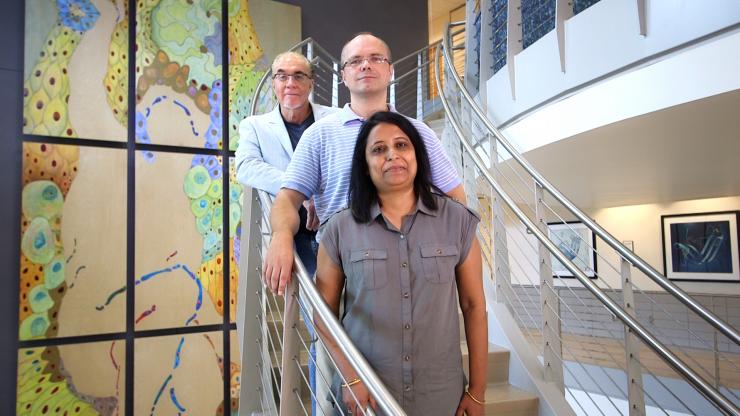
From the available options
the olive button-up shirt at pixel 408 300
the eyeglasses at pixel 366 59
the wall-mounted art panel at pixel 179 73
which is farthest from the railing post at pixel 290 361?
the wall-mounted art panel at pixel 179 73

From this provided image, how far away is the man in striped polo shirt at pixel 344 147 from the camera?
4.79 ft

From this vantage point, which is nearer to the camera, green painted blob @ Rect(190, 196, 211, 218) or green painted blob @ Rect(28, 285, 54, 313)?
green painted blob @ Rect(28, 285, 54, 313)

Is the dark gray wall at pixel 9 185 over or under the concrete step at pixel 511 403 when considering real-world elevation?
over

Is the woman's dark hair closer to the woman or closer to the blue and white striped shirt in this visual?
the woman

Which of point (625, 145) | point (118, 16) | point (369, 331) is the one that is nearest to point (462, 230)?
point (369, 331)

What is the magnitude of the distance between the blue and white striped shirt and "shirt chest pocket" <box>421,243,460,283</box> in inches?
12.9

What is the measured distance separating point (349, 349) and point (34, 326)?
390 centimetres

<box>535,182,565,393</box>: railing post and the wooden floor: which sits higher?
<box>535,182,565,393</box>: railing post

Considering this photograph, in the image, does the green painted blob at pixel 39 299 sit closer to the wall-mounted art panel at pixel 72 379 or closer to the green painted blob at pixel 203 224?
the wall-mounted art panel at pixel 72 379

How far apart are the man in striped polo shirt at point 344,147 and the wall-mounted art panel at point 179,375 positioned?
3.58 m

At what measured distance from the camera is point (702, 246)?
654 centimetres

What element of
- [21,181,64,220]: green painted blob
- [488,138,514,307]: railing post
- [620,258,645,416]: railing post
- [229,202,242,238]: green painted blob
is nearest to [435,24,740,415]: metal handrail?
[620,258,645,416]: railing post

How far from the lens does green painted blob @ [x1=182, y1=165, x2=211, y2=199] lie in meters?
4.69

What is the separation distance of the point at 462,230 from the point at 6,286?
13.3ft
